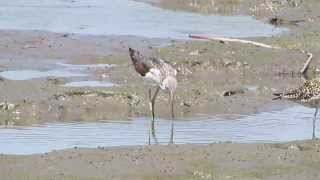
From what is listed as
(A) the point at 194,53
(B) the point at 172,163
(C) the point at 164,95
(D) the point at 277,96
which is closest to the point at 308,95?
(D) the point at 277,96

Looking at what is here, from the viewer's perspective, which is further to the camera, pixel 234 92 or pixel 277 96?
pixel 234 92

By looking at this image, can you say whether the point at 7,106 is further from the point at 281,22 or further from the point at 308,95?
the point at 281,22

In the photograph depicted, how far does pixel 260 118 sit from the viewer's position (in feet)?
48.6

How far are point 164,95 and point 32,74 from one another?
8.32 ft

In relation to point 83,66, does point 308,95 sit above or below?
above

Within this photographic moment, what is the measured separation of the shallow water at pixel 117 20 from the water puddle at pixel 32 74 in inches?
157

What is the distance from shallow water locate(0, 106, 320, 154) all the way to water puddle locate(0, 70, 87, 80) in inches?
113

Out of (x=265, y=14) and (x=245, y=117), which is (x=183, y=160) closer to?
(x=245, y=117)

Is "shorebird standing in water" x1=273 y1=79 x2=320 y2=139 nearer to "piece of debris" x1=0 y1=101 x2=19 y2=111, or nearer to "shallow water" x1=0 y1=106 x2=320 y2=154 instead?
"shallow water" x1=0 y1=106 x2=320 y2=154

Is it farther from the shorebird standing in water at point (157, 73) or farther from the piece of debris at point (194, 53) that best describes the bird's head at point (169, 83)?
the piece of debris at point (194, 53)

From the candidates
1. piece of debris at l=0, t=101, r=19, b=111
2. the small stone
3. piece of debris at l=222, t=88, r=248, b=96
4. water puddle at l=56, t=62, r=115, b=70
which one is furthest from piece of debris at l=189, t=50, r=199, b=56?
the small stone

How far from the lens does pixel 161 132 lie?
13406 millimetres

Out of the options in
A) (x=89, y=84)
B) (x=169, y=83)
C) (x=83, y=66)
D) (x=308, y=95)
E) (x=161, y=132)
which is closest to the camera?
(x=161, y=132)

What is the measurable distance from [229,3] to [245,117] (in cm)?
1192
